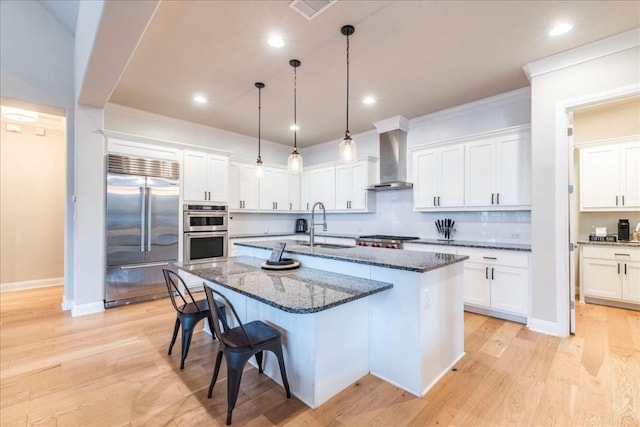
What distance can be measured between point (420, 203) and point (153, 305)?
14.0 ft

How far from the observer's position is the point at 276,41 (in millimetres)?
2705

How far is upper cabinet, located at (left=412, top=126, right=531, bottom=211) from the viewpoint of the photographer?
3.64 metres

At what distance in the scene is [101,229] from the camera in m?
3.90

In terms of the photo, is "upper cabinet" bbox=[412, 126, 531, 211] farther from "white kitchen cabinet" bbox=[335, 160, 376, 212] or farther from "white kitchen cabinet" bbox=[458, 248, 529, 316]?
"white kitchen cabinet" bbox=[335, 160, 376, 212]

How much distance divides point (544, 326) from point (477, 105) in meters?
2.97

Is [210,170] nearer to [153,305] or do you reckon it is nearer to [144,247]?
[144,247]

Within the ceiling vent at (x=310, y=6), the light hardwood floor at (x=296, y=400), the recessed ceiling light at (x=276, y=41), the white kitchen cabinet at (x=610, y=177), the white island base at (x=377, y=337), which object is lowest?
the light hardwood floor at (x=296, y=400)

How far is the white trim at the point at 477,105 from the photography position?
3.78 meters

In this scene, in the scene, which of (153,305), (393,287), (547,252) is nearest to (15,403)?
(153,305)

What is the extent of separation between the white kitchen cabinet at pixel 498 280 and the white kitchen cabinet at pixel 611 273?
1616 mm

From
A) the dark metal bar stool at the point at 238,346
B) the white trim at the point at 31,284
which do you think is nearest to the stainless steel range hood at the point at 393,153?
the dark metal bar stool at the point at 238,346

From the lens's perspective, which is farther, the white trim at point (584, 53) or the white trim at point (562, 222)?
the white trim at point (562, 222)

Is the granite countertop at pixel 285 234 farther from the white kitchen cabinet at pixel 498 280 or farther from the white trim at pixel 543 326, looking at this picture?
the white trim at pixel 543 326

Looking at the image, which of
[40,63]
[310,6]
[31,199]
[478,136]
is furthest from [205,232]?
[478,136]
